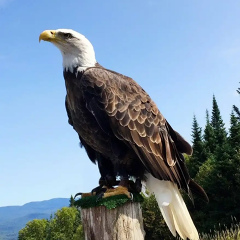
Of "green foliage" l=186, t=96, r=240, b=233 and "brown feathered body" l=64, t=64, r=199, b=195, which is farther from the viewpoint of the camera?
"green foliage" l=186, t=96, r=240, b=233

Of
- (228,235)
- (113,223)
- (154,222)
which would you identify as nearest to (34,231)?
(154,222)

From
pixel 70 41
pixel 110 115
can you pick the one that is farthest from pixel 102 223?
pixel 70 41

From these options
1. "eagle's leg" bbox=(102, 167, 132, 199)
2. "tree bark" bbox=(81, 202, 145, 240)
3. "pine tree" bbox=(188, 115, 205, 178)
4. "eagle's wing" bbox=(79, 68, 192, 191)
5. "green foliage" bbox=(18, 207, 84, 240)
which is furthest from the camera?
"green foliage" bbox=(18, 207, 84, 240)

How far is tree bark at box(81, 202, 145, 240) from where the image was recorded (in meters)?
3.89

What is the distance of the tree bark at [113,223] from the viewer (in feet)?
12.8

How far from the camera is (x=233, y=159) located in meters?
24.5

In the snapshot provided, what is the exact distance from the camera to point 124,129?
171 inches

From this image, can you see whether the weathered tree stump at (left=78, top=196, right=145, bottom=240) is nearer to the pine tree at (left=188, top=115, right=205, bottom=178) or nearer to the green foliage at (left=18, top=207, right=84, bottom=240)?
the pine tree at (left=188, top=115, right=205, bottom=178)

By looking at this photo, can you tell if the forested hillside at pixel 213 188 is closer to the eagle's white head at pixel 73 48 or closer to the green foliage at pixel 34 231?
the green foliage at pixel 34 231

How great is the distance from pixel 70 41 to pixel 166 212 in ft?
7.55

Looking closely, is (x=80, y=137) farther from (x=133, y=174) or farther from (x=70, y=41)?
(x=70, y=41)

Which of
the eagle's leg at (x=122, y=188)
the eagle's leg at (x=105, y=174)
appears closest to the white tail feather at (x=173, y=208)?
the eagle's leg at (x=122, y=188)

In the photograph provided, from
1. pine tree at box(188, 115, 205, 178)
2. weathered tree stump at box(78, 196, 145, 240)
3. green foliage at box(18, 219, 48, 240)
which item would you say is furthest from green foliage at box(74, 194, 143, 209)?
green foliage at box(18, 219, 48, 240)

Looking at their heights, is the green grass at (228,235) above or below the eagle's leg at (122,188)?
below
